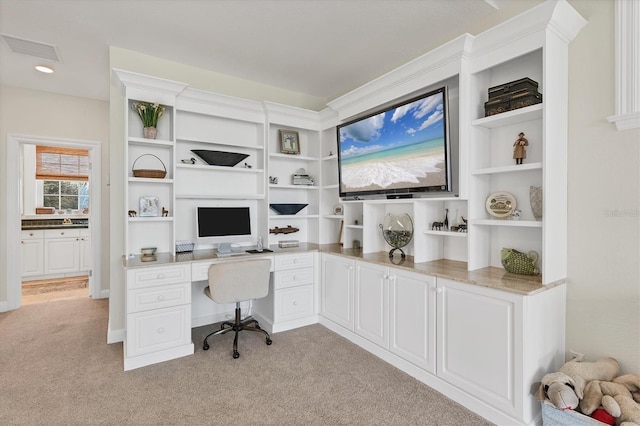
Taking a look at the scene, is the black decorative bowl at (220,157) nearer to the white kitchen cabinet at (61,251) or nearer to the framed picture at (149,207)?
the framed picture at (149,207)

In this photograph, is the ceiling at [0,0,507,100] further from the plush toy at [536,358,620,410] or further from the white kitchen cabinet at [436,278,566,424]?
the plush toy at [536,358,620,410]

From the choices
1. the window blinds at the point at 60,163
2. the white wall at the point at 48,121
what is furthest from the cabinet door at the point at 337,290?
the window blinds at the point at 60,163

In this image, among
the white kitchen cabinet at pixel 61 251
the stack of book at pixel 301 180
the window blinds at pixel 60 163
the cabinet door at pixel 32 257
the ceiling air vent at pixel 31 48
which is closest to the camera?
the ceiling air vent at pixel 31 48

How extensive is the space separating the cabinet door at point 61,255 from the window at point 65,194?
3.06 ft

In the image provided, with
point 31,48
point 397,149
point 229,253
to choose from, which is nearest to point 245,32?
point 397,149

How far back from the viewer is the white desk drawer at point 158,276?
253 centimetres

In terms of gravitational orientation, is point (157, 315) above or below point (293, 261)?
below

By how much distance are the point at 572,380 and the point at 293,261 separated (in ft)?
7.66

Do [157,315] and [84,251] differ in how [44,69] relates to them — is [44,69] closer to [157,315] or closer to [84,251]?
[157,315]

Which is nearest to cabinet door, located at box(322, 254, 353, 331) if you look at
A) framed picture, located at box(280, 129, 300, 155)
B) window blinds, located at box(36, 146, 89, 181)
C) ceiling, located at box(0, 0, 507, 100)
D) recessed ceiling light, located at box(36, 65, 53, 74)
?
framed picture, located at box(280, 129, 300, 155)

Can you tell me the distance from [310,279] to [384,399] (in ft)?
4.96

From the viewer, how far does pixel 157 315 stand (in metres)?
2.62

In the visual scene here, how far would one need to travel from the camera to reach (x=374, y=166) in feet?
10.0

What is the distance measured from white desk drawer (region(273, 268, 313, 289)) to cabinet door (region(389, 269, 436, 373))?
110 centimetres
